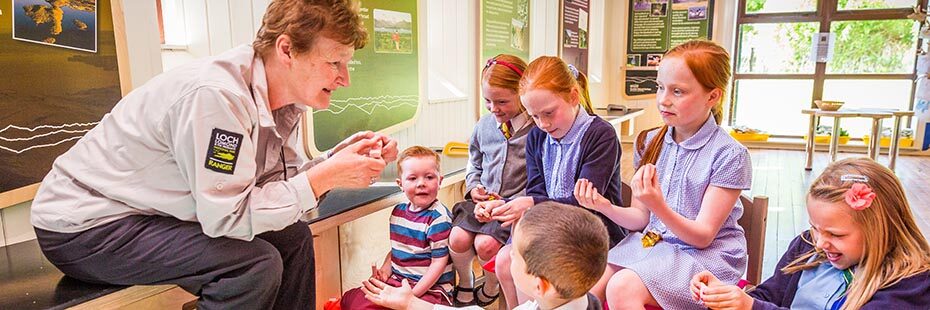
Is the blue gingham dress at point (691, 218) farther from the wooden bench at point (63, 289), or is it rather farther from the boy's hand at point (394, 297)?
the wooden bench at point (63, 289)

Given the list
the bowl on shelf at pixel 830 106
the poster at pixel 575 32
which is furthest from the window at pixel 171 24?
the bowl on shelf at pixel 830 106

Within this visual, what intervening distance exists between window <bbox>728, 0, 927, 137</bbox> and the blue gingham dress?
265 inches

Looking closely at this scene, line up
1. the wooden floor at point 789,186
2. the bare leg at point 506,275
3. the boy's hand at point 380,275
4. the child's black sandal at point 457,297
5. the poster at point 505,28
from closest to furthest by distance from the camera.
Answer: the bare leg at point 506,275, the boy's hand at point 380,275, the child's black sandal at point 457,297, the wooden floor at point 789,186, the poster at point 505,28

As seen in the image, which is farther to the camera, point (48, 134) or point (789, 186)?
point (789, 186)

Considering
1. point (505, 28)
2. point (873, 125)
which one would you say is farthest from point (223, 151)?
point (873, 125)

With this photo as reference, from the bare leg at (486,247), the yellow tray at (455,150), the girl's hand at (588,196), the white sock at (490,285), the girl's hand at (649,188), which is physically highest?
the girl's hand at (649,188)

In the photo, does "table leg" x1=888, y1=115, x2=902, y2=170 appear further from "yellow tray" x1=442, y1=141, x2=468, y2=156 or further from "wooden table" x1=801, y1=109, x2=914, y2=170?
"yellow tray" x1=442, y1=141, x2=468, y2=156

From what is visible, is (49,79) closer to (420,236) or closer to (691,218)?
(420,236)

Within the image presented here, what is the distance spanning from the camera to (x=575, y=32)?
619cm

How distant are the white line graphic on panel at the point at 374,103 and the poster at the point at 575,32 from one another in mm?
2757

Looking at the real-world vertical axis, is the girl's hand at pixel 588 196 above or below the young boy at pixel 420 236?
above

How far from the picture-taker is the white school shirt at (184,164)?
1234 millimetres

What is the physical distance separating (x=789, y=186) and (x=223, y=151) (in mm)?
5220

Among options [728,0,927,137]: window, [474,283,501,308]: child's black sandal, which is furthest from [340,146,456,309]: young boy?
[728,0,927,137]: window
